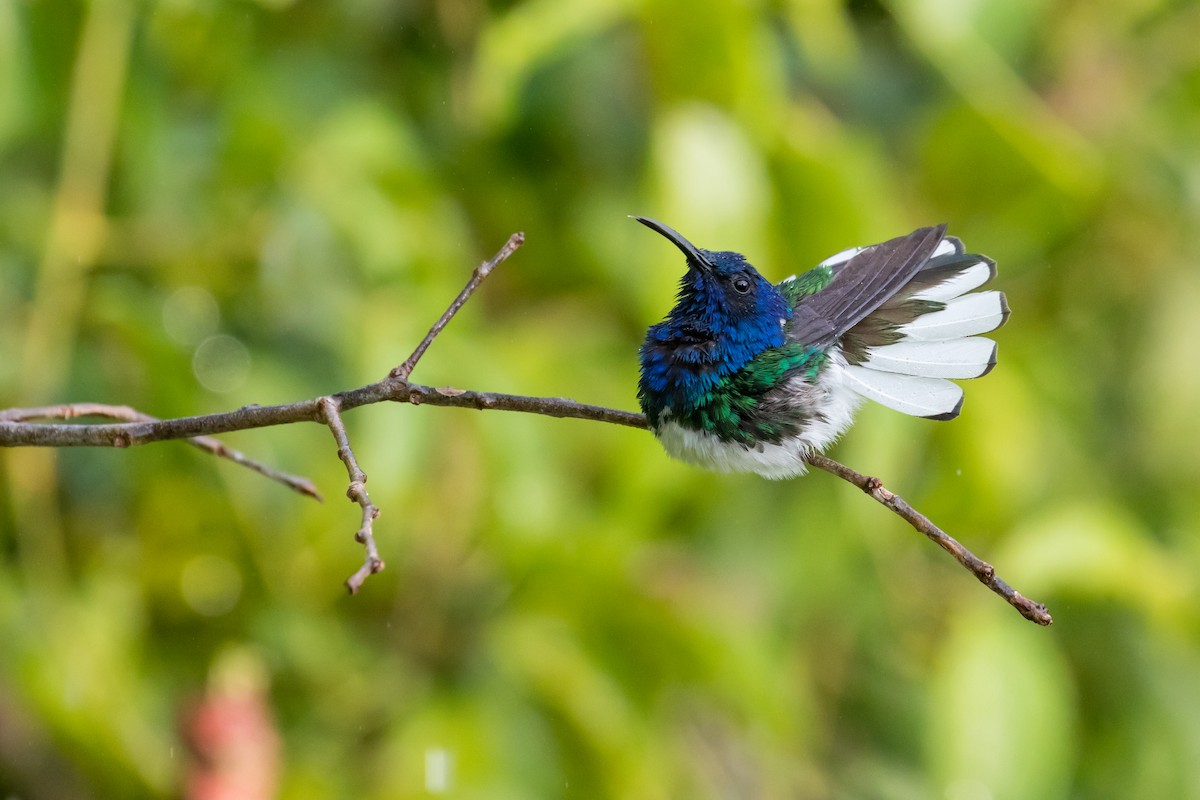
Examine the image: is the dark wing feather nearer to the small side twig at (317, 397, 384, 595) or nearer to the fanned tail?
Answer: the fanned tail

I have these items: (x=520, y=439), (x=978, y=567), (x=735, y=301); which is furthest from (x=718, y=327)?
(x=520, y=439)

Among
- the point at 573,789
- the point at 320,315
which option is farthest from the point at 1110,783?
the point at 320,315

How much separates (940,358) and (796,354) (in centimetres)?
5

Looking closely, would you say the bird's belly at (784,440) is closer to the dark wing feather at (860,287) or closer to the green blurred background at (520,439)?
the dark wing feather at (860,287)

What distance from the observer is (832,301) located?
0.41m

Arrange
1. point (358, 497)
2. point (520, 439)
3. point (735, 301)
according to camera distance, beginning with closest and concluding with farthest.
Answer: point (358, 497) → point (735, 301) → point (520, 439)

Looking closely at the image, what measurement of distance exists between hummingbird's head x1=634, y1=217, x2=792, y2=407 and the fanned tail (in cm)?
3

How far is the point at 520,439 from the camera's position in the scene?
3.45 ft

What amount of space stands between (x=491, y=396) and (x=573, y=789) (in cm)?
81

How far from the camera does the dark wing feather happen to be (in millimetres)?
381

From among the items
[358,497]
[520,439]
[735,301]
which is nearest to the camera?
[358,497]

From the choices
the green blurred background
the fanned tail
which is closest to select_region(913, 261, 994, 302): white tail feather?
the fanned tail

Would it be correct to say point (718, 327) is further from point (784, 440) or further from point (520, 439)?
point (520, 439)

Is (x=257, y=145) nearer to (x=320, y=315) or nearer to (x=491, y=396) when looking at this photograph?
(x=320, y=315)
